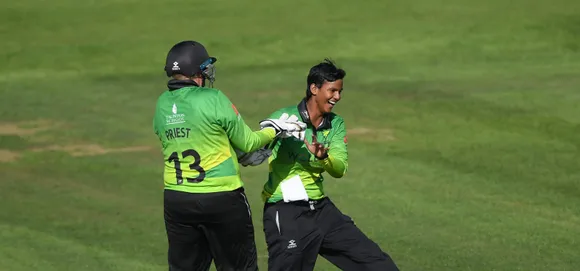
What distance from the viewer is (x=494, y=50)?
2545cm

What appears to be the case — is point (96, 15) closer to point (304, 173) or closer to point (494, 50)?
point (494, 50)

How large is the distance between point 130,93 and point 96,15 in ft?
22.4

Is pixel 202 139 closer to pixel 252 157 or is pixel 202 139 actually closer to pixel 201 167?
pixel 201 167

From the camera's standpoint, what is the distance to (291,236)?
9.40m

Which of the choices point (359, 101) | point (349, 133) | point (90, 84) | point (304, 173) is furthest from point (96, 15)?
point (304, 173)

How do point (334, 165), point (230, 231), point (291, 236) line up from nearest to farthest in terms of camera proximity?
point (230, 231)
point (334, 165)
point (291, 236)

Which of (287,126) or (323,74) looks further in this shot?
(323,74)

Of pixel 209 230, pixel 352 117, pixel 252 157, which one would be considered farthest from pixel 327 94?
pixel 352 117

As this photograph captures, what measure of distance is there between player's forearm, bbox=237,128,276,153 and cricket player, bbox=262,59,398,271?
487mm

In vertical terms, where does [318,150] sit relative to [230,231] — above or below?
above

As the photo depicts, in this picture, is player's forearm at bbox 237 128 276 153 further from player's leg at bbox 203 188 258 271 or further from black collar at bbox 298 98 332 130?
black collar at bbox 298 98 332 130

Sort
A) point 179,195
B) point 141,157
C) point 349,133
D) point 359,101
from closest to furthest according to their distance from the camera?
point 179,195 < point 141,157 < point 349,133 < point 359,101

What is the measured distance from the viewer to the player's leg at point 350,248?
952 cm

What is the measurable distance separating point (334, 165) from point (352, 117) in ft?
35.5
